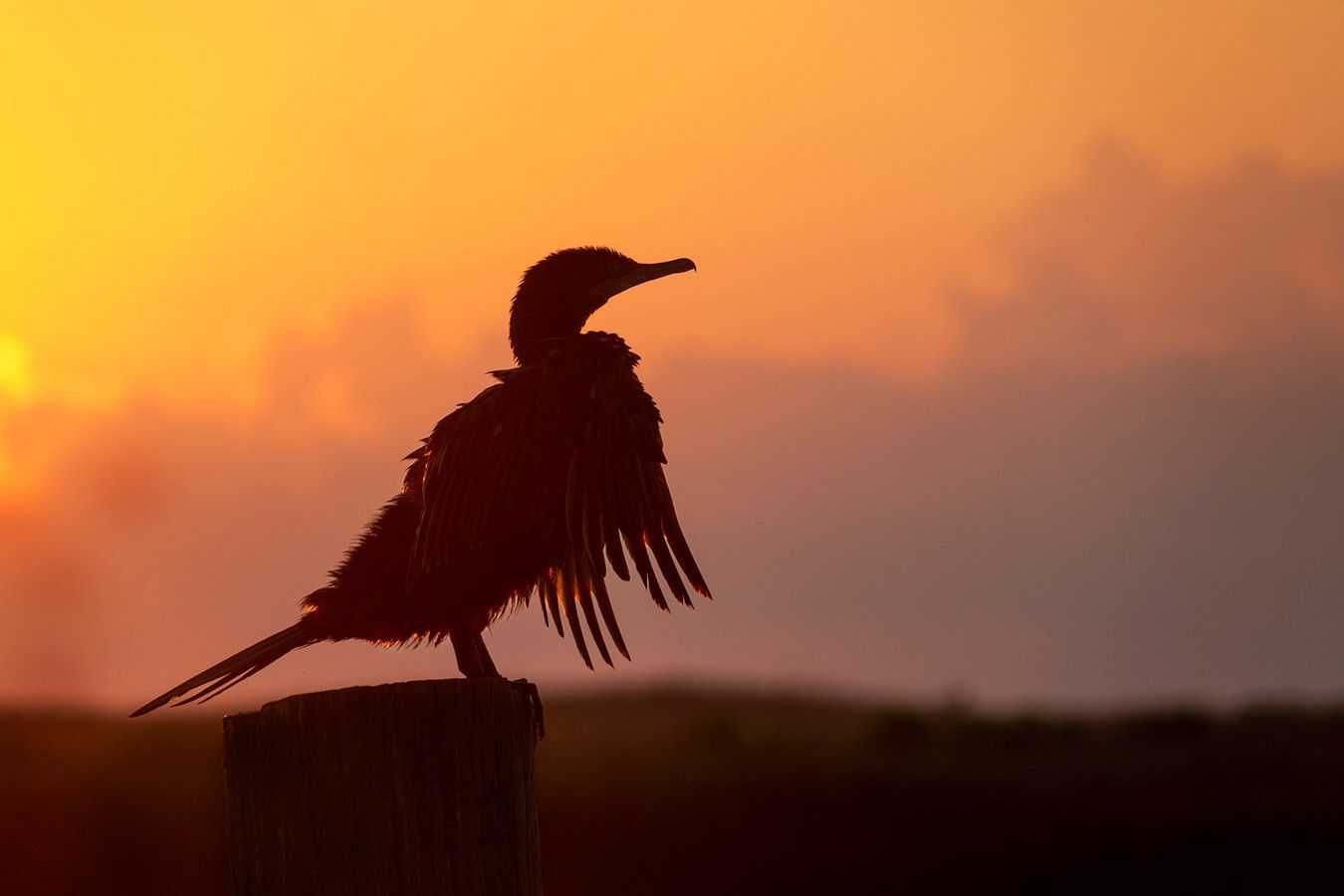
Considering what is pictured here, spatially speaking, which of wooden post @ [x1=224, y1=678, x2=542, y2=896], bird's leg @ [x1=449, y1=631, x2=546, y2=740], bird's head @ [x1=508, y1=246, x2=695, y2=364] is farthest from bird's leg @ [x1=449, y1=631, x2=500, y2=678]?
wooden post @ [x1=224, y1=678, x2=542, y2=896]

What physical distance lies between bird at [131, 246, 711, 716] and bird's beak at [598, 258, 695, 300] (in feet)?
4.61

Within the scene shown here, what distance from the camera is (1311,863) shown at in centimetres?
1906

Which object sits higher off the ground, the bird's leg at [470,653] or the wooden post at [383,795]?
the bird's leg at [470,653]

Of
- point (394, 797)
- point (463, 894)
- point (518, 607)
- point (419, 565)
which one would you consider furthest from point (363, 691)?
point (518, 607)

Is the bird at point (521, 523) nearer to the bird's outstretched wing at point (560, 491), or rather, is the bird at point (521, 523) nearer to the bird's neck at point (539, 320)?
the bird's outstretched wing at point (560, 491)

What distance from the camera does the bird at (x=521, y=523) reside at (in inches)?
212

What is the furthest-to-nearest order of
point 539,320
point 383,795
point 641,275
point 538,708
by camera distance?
point 641,275 < point 539,320 < point 538,708 < point 383,795

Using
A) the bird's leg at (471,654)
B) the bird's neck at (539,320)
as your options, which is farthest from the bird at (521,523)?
the bird's neck at (539,320)

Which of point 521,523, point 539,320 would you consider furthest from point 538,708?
point 539,320

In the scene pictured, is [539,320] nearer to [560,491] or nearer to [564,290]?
[564,290]

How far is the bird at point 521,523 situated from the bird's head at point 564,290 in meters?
1.19

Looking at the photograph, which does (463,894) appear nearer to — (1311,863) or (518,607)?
(518,607)

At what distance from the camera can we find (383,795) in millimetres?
3568

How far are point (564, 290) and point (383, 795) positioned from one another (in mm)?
3993
